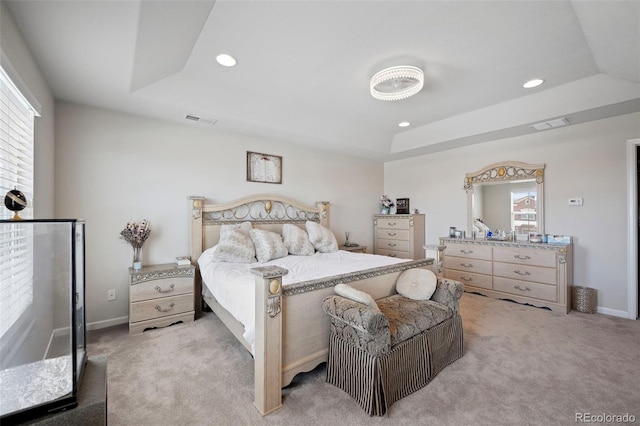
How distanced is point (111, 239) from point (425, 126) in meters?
4.58

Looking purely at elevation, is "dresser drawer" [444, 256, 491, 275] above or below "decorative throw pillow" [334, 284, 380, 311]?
below

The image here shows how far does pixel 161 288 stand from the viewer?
9.67ft

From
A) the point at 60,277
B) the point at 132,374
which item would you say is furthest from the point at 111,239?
the point at 60,277

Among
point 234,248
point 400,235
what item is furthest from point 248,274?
point 400,235

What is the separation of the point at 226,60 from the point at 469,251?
4.17 metres

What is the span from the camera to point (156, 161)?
3307mm

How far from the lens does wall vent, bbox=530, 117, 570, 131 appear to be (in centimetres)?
332

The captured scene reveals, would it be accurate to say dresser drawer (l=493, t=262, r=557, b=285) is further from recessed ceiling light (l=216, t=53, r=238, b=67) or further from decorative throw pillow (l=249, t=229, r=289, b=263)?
recessed ceiling light (l=216, t=53, r=238, b=67)

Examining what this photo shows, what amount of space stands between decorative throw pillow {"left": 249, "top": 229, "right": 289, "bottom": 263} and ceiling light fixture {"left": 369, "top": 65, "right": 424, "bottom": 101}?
2.09m

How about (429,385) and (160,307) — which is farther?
(160,307)

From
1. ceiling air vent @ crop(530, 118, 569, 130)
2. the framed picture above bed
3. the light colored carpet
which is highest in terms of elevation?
ceiling air vent @ crop(530, 118, 569, 130)

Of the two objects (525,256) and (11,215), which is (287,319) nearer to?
(11,215)

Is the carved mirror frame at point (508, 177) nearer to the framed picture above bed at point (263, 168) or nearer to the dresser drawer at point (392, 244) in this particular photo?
the dresser drawer at point (392, 244)

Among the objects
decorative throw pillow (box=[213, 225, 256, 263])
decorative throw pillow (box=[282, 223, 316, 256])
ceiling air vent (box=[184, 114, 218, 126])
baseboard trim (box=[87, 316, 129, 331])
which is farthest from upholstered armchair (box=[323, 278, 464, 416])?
ceiling air vent (box=[184, 114, 218, 126])
